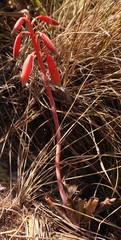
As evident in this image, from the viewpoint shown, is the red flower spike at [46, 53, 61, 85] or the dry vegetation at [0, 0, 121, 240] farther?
the dry vegetation at [0, 0, 121, 240]

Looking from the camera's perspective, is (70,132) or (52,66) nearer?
(52,66)

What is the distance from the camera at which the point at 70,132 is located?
250 centimetres

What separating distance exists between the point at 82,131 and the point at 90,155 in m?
0.18

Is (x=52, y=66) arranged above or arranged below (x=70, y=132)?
above

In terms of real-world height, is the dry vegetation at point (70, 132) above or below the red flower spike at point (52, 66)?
below

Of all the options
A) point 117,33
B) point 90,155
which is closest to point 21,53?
point 117,33

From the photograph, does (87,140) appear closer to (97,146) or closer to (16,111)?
(97,146)

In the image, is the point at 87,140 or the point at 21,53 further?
the point at 21,53

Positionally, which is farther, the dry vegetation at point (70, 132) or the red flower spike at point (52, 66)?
the dry vegetation at point (70, 132)

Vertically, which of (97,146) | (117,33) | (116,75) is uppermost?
(117,33)

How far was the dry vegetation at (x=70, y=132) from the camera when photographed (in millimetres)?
2240

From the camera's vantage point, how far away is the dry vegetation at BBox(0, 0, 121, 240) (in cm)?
224

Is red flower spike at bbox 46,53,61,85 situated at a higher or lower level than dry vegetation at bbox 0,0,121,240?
higher

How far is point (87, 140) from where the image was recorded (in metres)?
2.51
